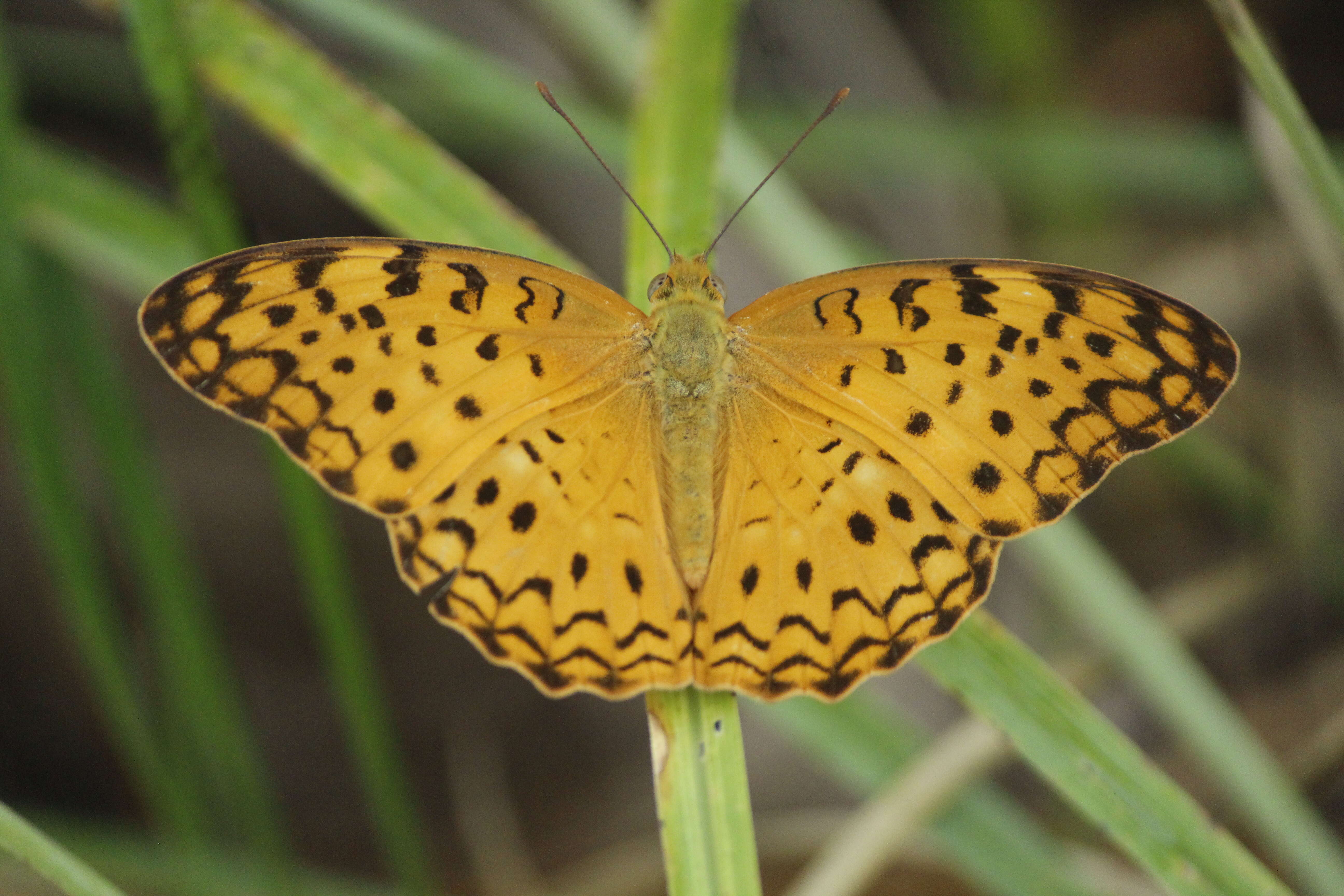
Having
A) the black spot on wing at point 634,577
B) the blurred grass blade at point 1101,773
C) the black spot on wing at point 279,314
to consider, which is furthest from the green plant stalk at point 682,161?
the black spot on wing at point 279,314

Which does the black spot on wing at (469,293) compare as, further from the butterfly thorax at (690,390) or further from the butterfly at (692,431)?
the butterfly thorax at (690,390)

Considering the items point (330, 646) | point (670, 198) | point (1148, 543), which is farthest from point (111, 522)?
point (1148, 543)

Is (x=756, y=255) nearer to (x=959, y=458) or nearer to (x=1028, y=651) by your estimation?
(x=959, y=458)

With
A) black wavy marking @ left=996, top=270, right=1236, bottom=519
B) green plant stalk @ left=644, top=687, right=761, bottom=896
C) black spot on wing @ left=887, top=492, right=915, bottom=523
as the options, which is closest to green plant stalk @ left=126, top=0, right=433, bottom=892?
green plant stalk @ left=644, top=687, right=761, bottom=896

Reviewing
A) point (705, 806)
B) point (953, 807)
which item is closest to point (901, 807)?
point (953, 807)

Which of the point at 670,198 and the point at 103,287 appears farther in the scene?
the point at 103,287

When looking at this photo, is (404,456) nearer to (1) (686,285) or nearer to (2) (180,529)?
(1) (686,285)
